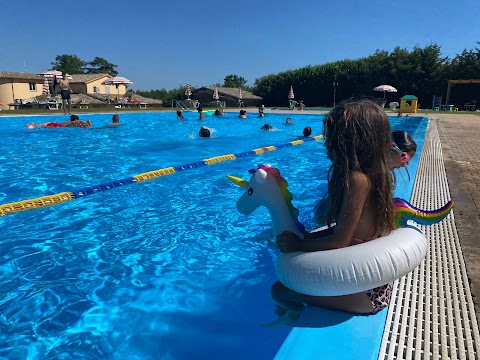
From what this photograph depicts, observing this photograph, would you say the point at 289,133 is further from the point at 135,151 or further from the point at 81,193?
the point at 81,193

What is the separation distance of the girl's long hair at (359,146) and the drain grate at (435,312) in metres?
0.71

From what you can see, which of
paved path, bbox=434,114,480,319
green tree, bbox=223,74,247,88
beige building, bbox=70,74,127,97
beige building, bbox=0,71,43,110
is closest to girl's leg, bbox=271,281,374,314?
paved path, bbox=434,114,480,319

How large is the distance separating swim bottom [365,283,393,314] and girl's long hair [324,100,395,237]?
51cm

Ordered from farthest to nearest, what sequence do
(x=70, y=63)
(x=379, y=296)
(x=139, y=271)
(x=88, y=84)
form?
1. (x=70, y=63)
2. (x=88, y=84)
3. (x=139, y=271)
4. (x=379, y=296)

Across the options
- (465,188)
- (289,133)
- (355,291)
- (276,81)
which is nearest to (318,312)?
(355,291)

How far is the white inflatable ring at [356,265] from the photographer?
69.9 inches

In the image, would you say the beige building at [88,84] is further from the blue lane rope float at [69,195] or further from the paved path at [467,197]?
the paved path at [467,197]

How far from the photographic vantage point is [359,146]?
1734mm

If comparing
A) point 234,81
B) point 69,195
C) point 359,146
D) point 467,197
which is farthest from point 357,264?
point 234,81

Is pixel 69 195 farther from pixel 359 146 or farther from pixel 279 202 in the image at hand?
pixel 359 146

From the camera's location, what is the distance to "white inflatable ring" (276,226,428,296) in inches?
69.9

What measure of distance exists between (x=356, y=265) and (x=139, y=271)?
231cm

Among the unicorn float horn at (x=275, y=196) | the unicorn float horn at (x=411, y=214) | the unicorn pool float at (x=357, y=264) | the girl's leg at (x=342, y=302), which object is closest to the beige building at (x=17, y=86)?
the unicorn float horn at (x=275, y=196)

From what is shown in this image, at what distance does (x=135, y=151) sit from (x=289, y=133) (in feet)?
23.4
